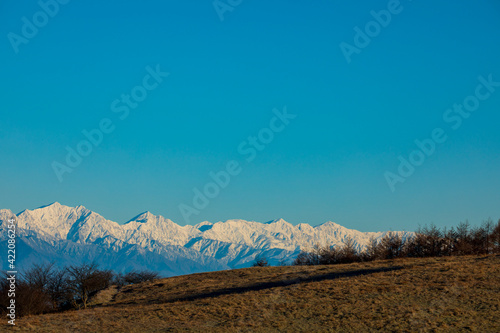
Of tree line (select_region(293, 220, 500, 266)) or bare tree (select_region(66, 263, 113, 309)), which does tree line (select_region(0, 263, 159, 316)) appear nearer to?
bare tree (select_region(66, 263, 113, 309))

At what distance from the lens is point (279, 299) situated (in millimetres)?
36906

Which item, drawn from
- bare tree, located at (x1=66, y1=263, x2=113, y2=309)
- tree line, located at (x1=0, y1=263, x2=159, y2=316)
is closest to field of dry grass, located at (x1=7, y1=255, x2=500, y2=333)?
tree line, located at (x1=0, y1=263, x2=159, y2=316)

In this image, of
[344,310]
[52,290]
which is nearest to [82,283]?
[52,290]

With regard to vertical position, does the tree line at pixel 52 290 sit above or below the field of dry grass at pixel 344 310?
above

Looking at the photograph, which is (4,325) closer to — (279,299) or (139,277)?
(279,299)

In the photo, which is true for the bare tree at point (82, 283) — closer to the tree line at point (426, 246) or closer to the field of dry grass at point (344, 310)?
the field of dry grass at point (344, 310)

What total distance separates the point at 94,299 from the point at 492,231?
7517 cm

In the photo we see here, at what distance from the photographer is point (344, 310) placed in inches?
1244

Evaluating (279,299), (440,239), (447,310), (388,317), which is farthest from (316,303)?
(440,239)

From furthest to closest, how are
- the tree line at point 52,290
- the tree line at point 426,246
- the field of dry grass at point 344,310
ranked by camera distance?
the tree line at point 426,246 → the tree line at point 52,290 → the field of dry grass at point 344,310

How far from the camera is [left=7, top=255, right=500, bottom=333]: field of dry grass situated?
92.6 feet

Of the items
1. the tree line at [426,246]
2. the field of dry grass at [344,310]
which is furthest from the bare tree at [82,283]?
the tree line at [426,246]

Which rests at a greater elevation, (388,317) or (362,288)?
(362,288)

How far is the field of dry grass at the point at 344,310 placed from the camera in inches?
1112
